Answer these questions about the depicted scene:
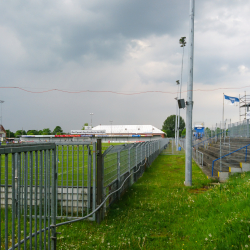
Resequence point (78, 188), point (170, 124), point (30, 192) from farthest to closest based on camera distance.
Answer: point (170, 124), point (78, 188), point (30, 192)

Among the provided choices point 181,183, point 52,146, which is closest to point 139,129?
point 181,183

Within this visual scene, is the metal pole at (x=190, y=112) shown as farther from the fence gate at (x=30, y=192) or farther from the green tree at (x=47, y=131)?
the green tree at (x=47, y=131)

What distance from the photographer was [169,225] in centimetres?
546

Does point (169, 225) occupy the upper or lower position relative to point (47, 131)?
lower

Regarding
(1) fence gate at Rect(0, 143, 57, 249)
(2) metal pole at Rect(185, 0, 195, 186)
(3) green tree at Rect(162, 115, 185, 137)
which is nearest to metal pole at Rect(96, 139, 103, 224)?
(1) fence gate at Rect(0, 143, 57, 249)

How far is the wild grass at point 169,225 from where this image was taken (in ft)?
14.4

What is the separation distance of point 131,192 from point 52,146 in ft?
18.4

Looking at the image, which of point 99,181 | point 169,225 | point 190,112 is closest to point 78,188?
point 99,181

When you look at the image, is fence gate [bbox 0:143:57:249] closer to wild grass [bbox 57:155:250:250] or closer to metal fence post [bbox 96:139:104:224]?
wild grass [bbox 57:155:250:250]

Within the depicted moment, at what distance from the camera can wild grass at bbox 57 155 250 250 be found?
4387mm

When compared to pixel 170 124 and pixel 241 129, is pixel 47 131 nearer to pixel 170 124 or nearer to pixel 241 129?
pixel 170 124

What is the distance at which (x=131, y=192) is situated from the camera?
338 inches

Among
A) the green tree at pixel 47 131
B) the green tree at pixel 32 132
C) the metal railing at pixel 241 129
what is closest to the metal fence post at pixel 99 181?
the metal railing at pixel 241 129

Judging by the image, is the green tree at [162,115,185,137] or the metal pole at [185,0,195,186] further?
the green tree at [162,115,185,137]
